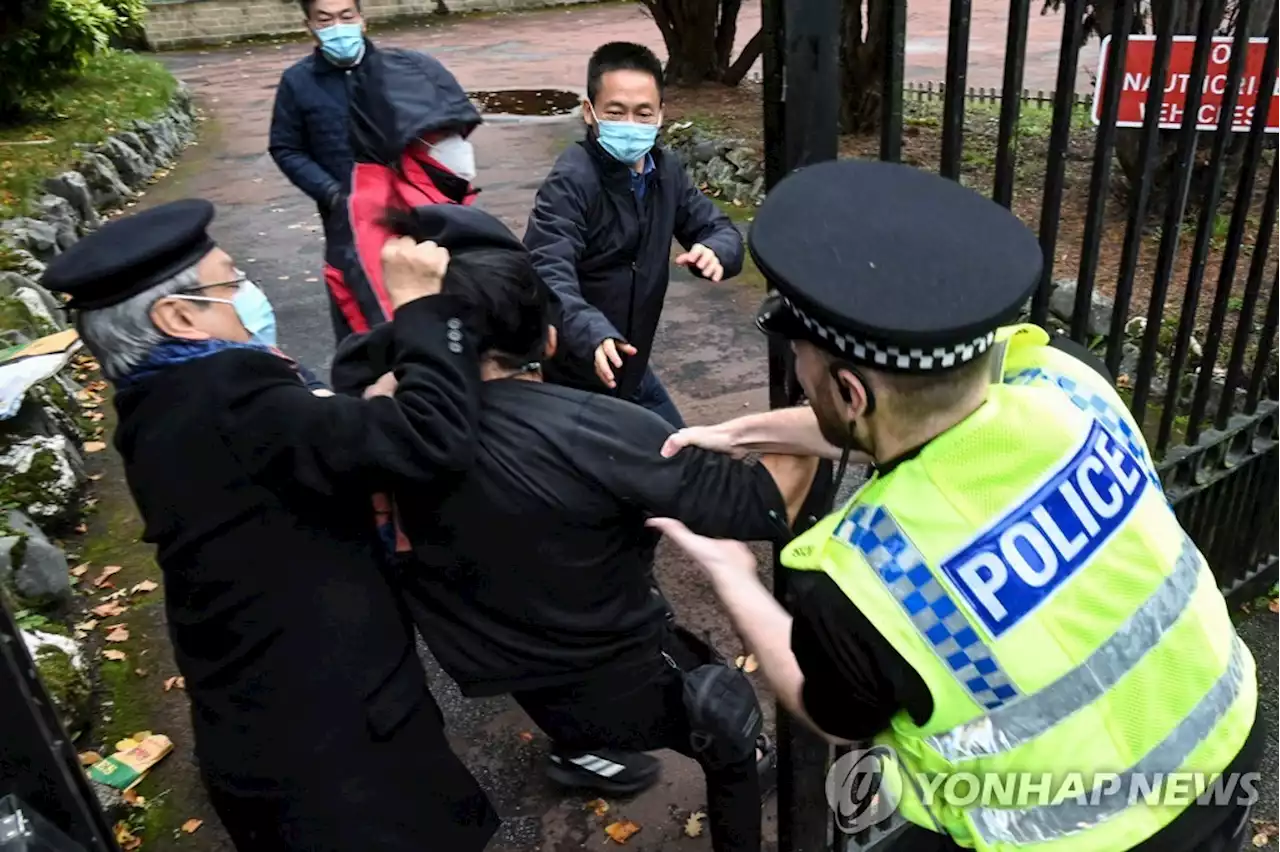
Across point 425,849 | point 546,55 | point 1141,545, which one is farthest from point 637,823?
point 546,55

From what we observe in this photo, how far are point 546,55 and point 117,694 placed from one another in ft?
55.0

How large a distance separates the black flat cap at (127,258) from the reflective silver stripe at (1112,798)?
169 centimetres

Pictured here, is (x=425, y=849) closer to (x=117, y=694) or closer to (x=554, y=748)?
(x=554, y=748)

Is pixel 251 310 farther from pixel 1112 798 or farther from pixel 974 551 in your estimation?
pixel 1112 798

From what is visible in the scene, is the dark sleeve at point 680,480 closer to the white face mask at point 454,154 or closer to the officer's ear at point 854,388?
the officer's ear at point 854,388

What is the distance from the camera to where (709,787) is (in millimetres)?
2357

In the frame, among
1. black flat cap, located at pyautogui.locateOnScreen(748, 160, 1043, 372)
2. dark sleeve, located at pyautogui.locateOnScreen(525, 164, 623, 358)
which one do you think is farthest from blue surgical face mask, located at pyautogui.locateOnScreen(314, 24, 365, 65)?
black flat cap, located at pyautogui.locateOnScreen(748, 160, 1043, 372)

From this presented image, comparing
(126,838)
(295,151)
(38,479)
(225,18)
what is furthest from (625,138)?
(225,18)

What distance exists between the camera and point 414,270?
6.18ft

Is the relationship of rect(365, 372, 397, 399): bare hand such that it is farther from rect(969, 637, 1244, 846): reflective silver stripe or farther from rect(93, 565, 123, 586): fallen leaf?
rect(93, 565, 123, 586): fallen leaf

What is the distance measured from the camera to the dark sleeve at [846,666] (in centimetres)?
131

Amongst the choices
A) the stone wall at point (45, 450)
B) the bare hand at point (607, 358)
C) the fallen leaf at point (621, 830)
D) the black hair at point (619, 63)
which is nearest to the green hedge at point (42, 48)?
the stone wall at point (45, 450)

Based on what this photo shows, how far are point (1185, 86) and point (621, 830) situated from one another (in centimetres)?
255

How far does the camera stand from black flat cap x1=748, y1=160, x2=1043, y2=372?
1237 mm
